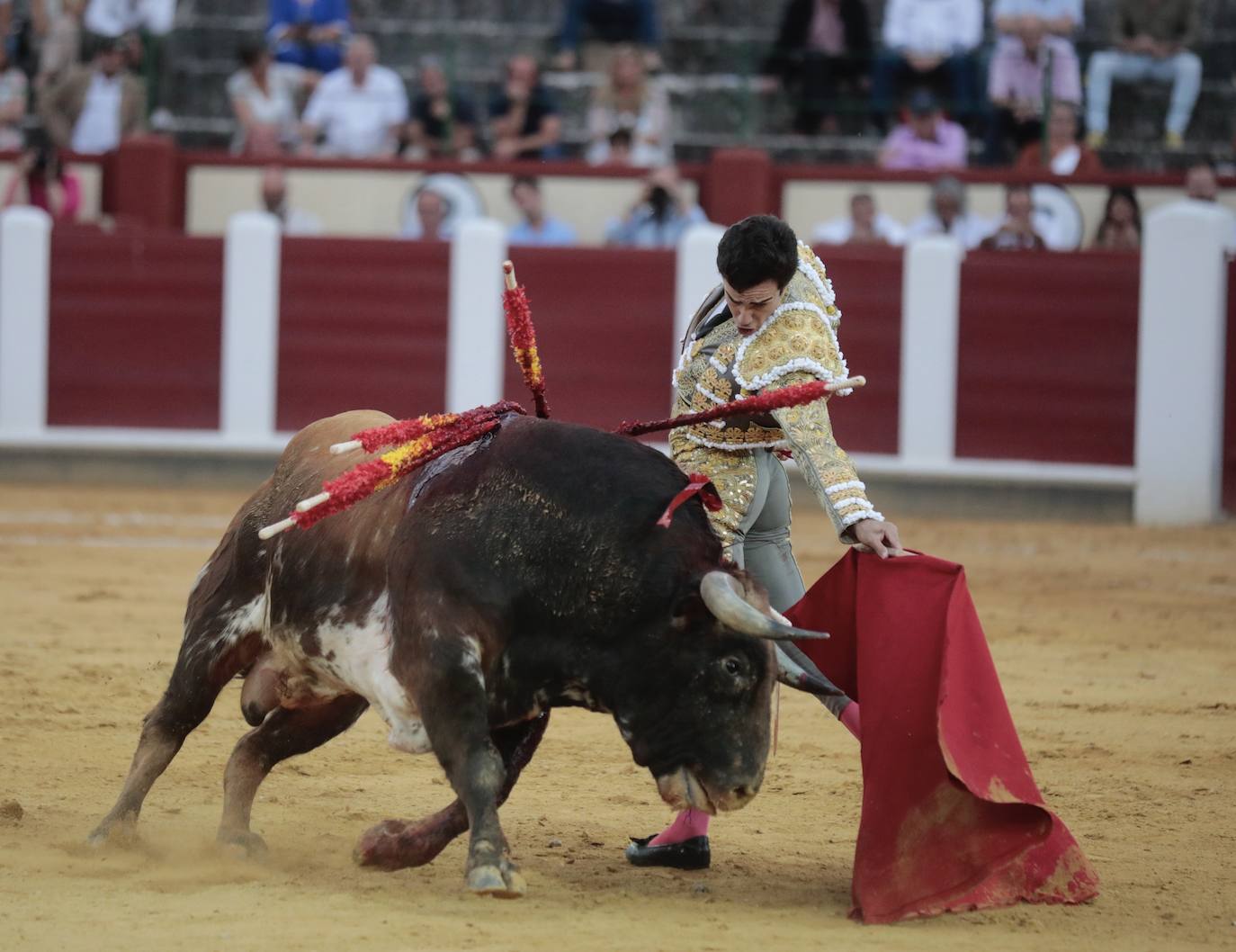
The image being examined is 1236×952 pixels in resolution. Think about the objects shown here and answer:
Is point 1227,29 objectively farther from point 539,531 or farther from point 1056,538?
point 539,531

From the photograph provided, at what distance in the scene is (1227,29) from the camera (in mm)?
10875

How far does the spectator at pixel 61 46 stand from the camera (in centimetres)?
1077

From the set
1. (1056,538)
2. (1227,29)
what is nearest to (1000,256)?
(1056,538)

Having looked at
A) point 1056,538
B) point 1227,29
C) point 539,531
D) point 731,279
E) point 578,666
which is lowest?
point 1056,538

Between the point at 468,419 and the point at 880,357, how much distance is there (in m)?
6.20

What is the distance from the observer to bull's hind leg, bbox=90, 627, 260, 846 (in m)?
A: 3.46

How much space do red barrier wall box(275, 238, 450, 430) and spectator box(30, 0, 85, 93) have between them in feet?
7.15

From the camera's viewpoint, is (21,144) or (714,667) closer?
(714,667)

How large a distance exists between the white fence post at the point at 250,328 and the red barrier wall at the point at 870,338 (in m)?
2.74

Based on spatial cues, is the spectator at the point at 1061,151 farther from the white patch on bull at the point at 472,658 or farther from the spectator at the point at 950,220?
the white patch on bull at the point at 472,658

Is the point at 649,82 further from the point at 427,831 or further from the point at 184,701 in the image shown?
the point at 427,831

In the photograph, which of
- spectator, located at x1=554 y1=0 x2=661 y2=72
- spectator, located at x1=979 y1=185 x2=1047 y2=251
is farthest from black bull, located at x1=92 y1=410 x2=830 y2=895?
spectator, located at x1=554 y1=0 x2=661 y2=72

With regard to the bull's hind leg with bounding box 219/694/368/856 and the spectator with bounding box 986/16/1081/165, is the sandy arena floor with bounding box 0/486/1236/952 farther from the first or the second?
the spectator with bounding box 986/16/1081/165

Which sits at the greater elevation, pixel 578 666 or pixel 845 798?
pixel 578 666
